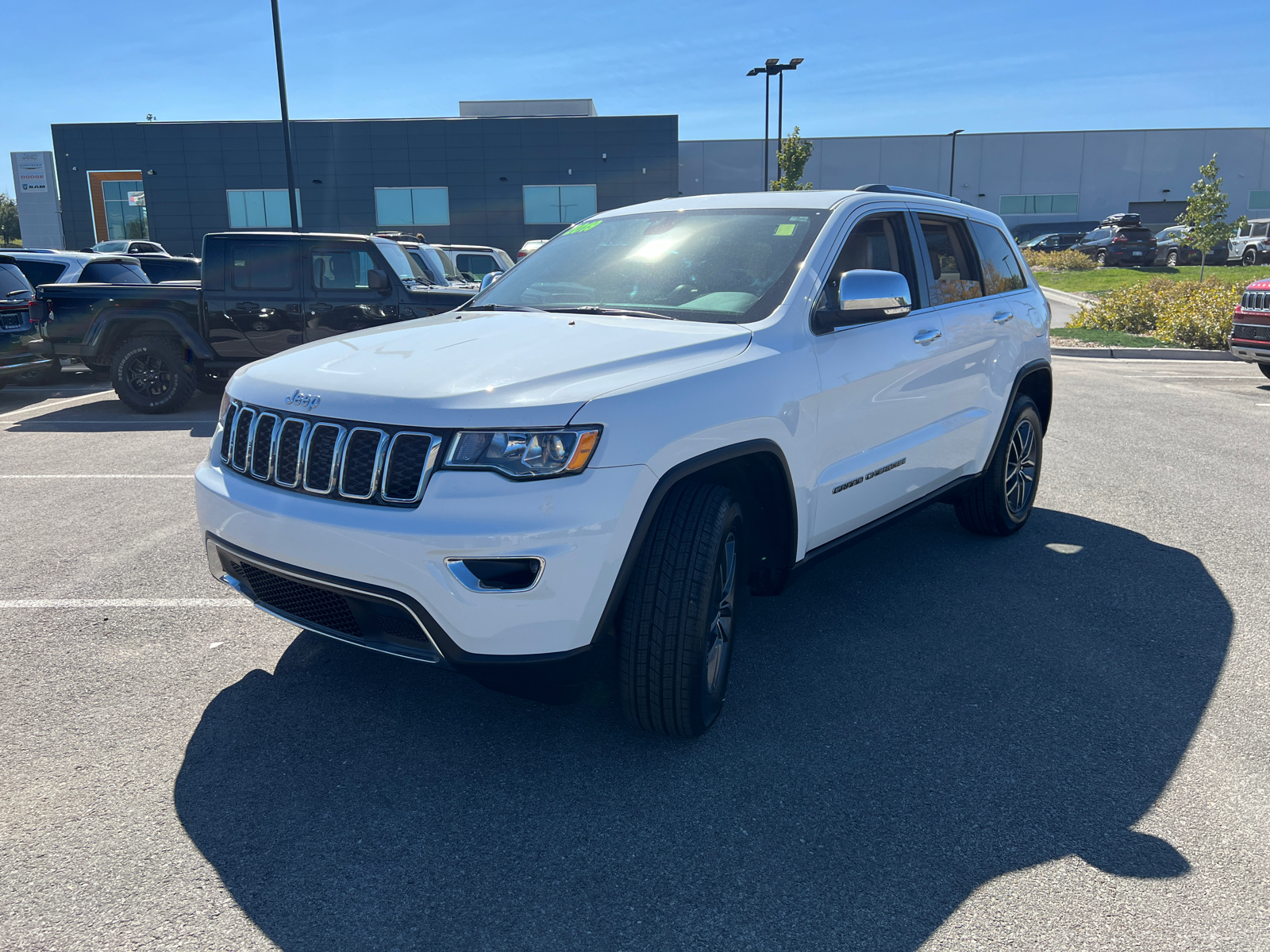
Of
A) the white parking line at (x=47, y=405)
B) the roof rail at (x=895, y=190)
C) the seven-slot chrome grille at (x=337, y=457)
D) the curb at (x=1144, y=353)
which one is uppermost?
the roof rail at (x=895, y=190)

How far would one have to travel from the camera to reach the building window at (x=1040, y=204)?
62719 millimetres

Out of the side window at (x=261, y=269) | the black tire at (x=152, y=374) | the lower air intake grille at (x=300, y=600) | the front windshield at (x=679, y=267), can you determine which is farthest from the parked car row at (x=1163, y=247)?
Answer: the lower air intake grille at (x=300, y=600)

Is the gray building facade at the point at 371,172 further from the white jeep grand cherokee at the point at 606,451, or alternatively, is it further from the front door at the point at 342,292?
the white jeep grand cherokee at the point at 606,451

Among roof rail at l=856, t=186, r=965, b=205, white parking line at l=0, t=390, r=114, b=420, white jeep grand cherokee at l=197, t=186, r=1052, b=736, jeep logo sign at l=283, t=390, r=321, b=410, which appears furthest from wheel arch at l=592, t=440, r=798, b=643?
white parking line at l=0, t=390, r=114, b=420

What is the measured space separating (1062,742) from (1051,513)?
127 inches

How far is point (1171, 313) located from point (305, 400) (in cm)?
1784

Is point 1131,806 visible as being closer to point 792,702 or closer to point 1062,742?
point 1062,742

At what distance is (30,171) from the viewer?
2132 inches

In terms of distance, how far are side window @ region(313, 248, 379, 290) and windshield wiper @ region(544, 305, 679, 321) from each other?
22.9ft

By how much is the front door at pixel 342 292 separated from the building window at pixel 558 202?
37424mm

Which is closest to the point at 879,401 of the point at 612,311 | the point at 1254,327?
the point at 612,311

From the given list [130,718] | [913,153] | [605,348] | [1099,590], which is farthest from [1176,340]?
[913,153]

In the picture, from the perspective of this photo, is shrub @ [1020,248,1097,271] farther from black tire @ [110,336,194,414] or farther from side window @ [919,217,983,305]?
side window @ [919,217,983,305]

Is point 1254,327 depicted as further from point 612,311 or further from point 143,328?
point 143,328
